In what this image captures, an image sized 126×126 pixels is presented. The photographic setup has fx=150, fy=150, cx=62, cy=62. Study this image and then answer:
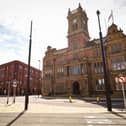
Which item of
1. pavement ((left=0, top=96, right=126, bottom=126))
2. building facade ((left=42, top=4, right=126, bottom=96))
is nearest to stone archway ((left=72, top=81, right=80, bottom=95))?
building facade ((left=42, top=4, right=126, bottom=96))

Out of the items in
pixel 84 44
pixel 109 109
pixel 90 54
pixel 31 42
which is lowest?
pixel 109 109

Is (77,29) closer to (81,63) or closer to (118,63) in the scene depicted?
(81,63)

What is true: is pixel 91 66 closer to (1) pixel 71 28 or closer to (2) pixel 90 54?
(2) pixel 90 54

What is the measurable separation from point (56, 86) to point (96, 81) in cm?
1440

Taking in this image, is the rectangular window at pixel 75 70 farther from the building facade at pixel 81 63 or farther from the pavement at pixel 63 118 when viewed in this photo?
the pavement at pixel 63 118

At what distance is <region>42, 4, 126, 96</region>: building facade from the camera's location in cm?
4069

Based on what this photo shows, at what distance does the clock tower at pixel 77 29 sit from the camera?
167ft

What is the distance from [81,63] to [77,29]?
13.8 m

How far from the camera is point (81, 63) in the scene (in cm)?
4522

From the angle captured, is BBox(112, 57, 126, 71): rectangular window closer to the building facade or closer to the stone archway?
the building facade

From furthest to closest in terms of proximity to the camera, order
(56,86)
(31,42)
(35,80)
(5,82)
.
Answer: (35,80) → (5,82) → (56,86) → (31,42)

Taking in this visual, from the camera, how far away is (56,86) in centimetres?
5066

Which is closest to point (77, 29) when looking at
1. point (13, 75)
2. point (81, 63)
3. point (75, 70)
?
point (81, 63)

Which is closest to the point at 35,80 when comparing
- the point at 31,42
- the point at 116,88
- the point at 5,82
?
the point at 5,82
